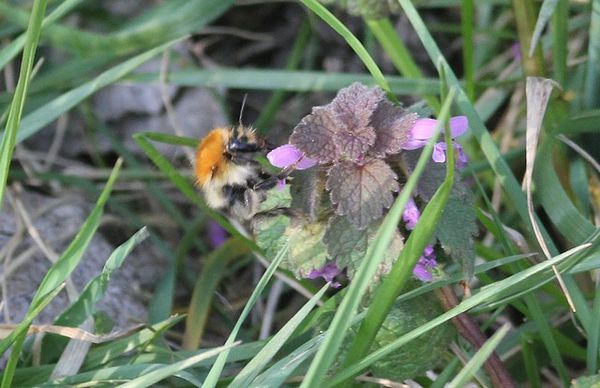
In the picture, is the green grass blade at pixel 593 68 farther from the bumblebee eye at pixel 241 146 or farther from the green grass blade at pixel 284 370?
the green grass blade at pixel 284 370

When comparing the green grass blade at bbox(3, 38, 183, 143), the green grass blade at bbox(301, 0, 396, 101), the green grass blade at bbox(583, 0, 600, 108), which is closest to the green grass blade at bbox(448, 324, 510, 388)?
the green grass blade at bbox(301, 0, 396, 101)

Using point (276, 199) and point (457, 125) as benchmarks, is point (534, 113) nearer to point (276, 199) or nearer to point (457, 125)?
point (457, 125)

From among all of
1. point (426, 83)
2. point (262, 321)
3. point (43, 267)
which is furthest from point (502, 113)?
point (43, 267)

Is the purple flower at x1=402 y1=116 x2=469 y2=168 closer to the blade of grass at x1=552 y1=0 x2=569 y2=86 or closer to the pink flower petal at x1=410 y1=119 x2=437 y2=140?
the pink flower petal at x1=410 y1=119 x2=437 y2=140

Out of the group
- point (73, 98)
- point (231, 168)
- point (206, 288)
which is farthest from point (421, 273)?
point (73, 98)

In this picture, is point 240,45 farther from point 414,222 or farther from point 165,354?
point 414,222
